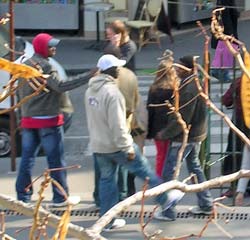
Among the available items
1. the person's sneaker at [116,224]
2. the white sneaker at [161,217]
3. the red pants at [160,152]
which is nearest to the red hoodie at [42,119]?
the red pants at [160,152]

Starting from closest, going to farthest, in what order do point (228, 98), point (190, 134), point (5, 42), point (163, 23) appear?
point (190, 134) < point (228, 98) < point (5, 42) < point (163, 23)

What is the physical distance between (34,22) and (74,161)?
9907 millimetres

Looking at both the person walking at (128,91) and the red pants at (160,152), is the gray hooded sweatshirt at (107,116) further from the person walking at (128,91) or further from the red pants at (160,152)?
the red pants at (160,152)

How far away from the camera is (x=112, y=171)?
26.2 ft

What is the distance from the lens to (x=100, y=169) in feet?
26.4

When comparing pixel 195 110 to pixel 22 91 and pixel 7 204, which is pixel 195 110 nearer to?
pixel 22 91

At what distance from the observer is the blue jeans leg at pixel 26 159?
342 inches

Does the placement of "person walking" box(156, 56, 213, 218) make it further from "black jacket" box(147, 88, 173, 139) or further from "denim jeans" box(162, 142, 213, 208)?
"black jacket" box(147, 88, 173, 139)

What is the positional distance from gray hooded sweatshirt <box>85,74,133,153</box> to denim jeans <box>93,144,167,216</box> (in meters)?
0.09

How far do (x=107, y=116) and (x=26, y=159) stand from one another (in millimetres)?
1331

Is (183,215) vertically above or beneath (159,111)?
beneath

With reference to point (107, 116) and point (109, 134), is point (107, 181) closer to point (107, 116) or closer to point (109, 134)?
point (109, 134)

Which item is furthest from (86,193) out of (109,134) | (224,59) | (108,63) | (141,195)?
(141,195)

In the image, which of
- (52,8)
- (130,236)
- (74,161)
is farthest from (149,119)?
(52,8)
